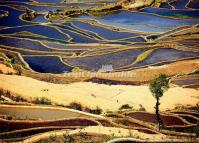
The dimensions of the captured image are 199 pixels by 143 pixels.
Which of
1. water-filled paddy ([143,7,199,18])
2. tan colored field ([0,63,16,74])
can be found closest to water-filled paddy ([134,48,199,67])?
tan colored field ([0,63,16,74])

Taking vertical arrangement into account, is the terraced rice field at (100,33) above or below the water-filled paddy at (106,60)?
above

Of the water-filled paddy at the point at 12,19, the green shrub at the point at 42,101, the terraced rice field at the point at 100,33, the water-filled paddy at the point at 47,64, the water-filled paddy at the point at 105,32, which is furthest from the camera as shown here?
the water-filled paddy at the point at 12,19

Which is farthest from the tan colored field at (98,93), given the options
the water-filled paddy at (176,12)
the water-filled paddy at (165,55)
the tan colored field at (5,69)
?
the water-filled paddy at (176,12)

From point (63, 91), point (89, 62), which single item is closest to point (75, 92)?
point (63, 91)

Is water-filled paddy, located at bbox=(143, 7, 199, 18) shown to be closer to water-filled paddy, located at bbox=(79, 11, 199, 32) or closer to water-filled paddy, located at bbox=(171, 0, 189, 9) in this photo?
water-filled paddy, located at bbox=(79, 11, 199, 32)

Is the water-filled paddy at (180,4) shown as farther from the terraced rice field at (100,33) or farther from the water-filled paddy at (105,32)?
the water-filled paddy at (105,32)

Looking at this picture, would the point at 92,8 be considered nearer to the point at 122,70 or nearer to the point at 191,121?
the point at 122,70
